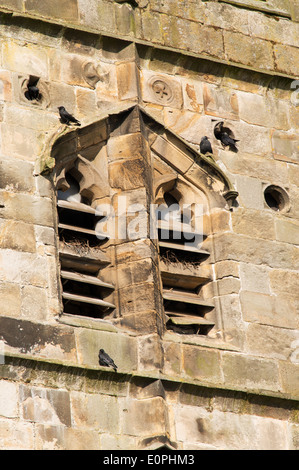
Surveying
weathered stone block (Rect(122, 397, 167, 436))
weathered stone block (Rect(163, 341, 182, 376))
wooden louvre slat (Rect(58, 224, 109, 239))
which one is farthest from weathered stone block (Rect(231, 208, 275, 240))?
weathered stone block (Rect(122, 397, 167, 436))

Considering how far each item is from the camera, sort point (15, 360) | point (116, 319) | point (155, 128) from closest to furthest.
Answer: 1. point (15, 360)
2. point (116, 319)
3. point (155, 128)

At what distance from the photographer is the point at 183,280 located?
17.7 m

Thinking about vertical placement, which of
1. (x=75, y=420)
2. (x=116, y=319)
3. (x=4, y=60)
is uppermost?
(x=4, y=60)

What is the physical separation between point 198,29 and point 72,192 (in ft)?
8.00

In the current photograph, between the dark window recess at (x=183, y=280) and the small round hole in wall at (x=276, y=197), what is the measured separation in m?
0.89

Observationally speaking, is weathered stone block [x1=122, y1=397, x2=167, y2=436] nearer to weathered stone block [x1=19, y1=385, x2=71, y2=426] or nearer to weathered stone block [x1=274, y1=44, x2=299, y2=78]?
weathered stone block [x1=19, y1=385, x2=71, y2=426]

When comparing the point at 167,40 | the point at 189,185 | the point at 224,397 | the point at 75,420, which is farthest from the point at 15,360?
the point at 167,40

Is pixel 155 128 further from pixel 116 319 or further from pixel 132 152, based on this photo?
pixel 116 319

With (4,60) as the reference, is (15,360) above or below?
below

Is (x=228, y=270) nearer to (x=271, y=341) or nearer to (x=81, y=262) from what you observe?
(x=271, y=341)

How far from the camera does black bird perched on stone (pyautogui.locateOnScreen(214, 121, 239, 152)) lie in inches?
723

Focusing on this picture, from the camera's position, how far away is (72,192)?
17.6 meters

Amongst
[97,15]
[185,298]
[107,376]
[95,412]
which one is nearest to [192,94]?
[97,15]

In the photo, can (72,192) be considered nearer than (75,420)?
No
